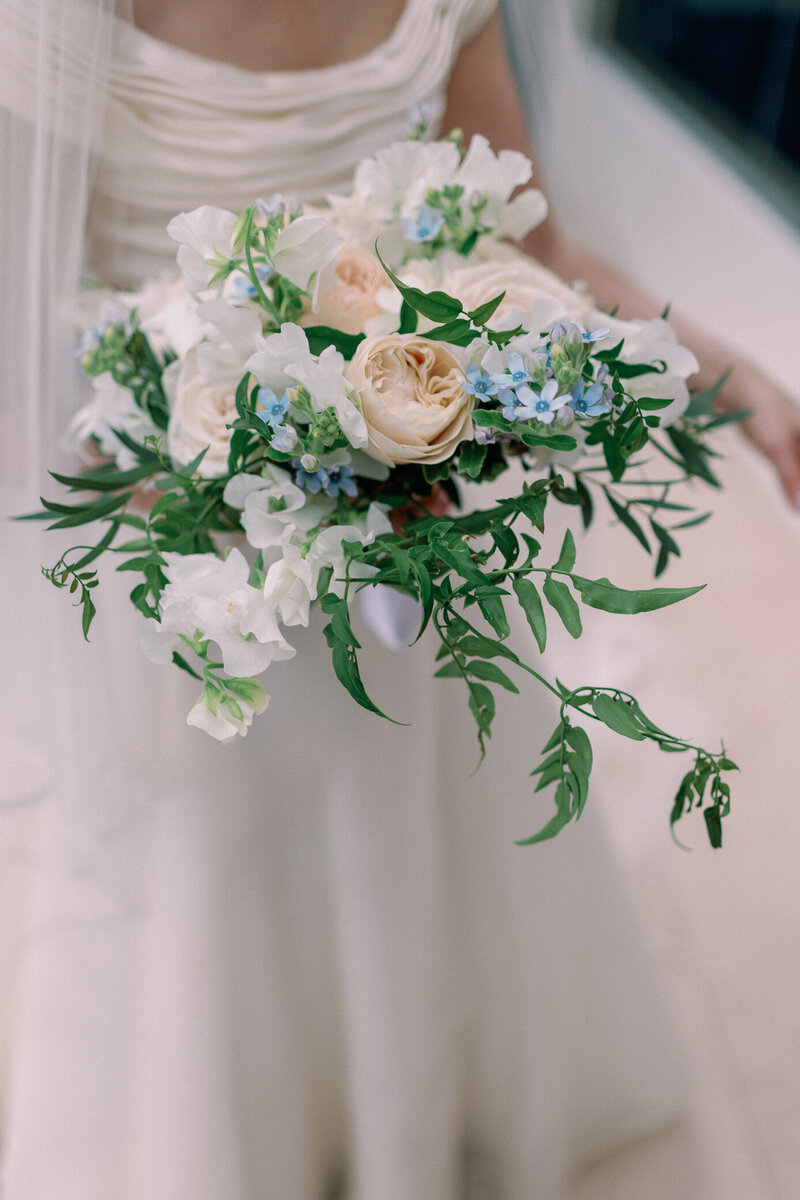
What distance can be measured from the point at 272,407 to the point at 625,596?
21 cm

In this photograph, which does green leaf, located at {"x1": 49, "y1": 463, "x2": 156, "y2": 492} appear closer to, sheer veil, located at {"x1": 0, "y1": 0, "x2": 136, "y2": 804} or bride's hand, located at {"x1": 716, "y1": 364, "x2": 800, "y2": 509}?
sheer veil, located at {"x1": 0, "y1": 0, "x2": 136, "y2": 804}

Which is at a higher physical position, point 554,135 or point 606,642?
point 554,135

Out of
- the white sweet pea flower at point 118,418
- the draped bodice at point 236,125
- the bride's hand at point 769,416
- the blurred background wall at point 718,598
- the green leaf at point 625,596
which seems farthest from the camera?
the blurred background wall at point 718,598

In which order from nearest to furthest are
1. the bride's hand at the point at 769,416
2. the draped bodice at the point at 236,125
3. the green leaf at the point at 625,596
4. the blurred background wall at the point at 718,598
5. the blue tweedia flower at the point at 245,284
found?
1. the green leaf at the point at 625,596
2. the blue tweedia flower at the point at 245,284
3. the draped bodice at the point at 236,125
4. the bride's hand at the point at 769,416
5. the blurred background wall at the point at 718,598

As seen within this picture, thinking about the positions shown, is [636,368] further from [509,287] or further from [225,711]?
[225,711]

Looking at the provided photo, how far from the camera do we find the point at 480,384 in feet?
1.60

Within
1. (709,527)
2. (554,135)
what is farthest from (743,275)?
(554,135)

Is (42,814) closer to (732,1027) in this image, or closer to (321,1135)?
(321,1135)

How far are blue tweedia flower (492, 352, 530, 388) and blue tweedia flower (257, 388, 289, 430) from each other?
0.37 feet

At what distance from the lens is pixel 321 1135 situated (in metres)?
0.99

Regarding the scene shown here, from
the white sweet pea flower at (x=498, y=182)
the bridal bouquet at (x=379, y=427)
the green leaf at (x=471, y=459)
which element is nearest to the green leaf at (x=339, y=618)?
the bridal bouquet at (x=379, y=427)

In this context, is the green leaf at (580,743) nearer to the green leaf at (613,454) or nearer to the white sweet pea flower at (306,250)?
the green leaf at (613,454)

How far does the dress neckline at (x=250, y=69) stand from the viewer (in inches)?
30.1

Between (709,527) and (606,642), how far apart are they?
611 millimetres
